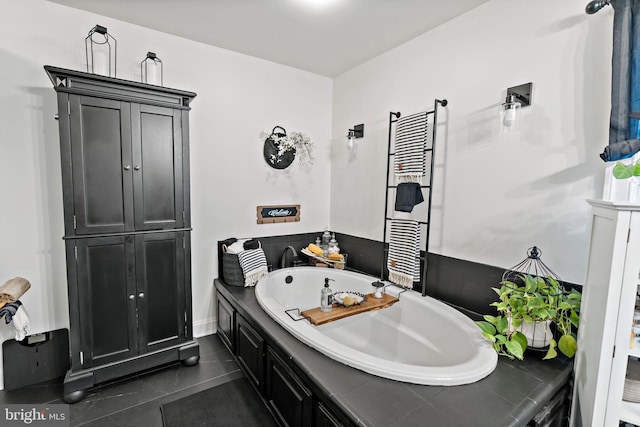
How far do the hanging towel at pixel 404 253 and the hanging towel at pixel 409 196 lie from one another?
0.14 meters

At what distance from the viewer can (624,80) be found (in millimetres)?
1437

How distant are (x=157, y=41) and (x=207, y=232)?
68.0 inches

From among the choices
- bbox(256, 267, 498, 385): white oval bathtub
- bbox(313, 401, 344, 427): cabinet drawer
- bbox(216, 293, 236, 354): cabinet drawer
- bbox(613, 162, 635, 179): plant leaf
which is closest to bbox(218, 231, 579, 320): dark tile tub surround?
bbox(256, 267, 498, 385): white oval bathtub

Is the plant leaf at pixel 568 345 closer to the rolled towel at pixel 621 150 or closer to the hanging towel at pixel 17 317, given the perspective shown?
the rolled towel at pixel 621 150

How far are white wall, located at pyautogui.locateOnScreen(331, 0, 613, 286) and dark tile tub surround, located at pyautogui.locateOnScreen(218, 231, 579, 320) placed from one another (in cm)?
8

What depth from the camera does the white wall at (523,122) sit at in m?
1.67

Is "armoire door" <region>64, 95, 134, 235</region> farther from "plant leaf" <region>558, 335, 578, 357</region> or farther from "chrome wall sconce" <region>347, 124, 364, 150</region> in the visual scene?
"plant leaf" <region>558, 335, 578, 357</region>

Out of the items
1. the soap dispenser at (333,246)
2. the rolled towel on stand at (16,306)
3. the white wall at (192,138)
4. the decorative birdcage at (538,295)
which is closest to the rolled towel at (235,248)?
the white wall at (192,138)

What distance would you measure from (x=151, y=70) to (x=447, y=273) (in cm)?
287

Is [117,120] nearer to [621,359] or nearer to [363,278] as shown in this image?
[363,278]

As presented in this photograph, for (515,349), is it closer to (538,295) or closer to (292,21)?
(538,295)

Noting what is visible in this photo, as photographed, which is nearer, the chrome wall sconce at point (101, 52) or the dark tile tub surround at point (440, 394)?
the dark tile tub surround at point (440, 394)

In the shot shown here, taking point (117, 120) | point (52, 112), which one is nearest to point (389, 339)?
point (117, 120)

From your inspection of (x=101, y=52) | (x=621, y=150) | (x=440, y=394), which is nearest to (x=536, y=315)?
(x=440, y=394)
